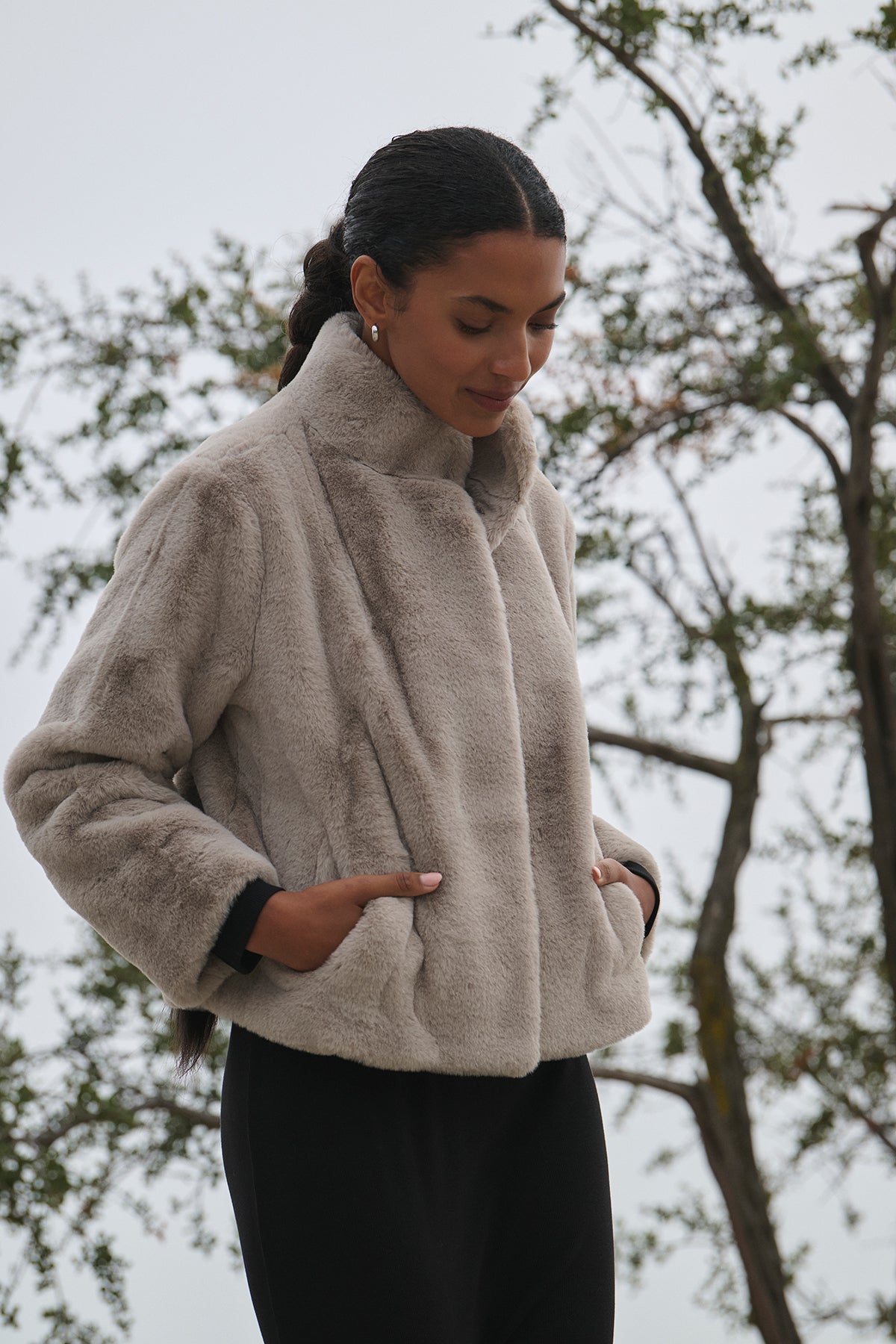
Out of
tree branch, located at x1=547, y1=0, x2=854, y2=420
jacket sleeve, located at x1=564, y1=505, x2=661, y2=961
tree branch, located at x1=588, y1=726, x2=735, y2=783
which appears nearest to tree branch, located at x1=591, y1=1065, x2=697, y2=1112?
tree branch, located at x1=588, y1=726, x2=735, y2=783

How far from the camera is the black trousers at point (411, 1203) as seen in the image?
115 centimetres

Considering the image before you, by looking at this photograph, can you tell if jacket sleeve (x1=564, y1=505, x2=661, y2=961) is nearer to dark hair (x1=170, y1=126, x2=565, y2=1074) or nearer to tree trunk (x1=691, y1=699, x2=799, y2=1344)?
dark hair (x1=170, y1=126, x2=565, y2=1074)

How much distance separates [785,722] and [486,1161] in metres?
2.92

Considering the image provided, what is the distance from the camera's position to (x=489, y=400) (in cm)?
129

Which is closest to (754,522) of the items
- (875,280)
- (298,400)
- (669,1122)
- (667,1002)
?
(875,280)

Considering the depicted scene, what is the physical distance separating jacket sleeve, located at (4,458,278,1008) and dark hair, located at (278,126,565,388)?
274mm

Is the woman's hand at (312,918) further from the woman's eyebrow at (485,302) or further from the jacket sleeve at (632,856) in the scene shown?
the woman's eyebrow at (485,302)

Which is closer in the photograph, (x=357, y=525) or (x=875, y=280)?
(x=357, y=525)

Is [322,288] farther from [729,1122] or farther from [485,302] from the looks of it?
[729,1122]

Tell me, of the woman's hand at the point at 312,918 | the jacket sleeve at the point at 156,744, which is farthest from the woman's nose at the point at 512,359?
the woman's hand at the point at 312,918

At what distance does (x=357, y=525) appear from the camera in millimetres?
1270

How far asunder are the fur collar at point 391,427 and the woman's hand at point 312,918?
39 cm

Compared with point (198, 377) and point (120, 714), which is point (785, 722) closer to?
point (198, 377)

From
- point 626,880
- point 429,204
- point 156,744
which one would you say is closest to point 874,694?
point 626,880
